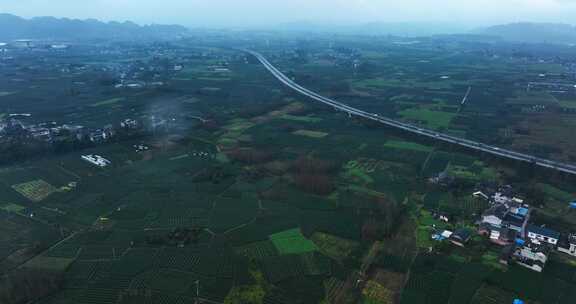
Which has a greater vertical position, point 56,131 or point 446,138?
point 446,138

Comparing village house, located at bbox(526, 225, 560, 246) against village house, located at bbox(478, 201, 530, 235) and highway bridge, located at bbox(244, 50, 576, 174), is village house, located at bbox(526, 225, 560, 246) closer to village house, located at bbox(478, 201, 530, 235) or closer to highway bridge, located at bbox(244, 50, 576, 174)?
village house, located at bbox(478, 201, 530, 235)

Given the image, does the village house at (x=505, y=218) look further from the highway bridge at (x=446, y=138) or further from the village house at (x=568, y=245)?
the highway bridge at (x=446, y=138)

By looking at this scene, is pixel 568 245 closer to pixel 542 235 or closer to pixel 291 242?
pixel 542 235

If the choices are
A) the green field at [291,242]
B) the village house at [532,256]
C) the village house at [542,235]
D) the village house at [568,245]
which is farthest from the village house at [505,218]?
the green field at [291,242]

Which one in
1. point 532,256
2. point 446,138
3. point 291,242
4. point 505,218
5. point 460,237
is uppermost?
point 446,138

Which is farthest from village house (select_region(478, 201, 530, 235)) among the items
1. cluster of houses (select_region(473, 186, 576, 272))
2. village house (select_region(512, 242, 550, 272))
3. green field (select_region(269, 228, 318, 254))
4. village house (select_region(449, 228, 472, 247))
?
green field (select_region(269, 228, 318, 254))

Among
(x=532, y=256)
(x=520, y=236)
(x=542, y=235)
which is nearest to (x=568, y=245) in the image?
(x=542, y=235)

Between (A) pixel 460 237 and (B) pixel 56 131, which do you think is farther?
(B) pixel 56 131

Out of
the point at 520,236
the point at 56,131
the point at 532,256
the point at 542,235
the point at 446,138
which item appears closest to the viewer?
the point at 532,256

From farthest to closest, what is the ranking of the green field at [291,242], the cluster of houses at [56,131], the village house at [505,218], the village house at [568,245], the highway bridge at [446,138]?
the cluster of houses at [56,131], the highway bridge at [446,138], the village house at [505,218], the green field at [291,242], the village house at [568,245]
